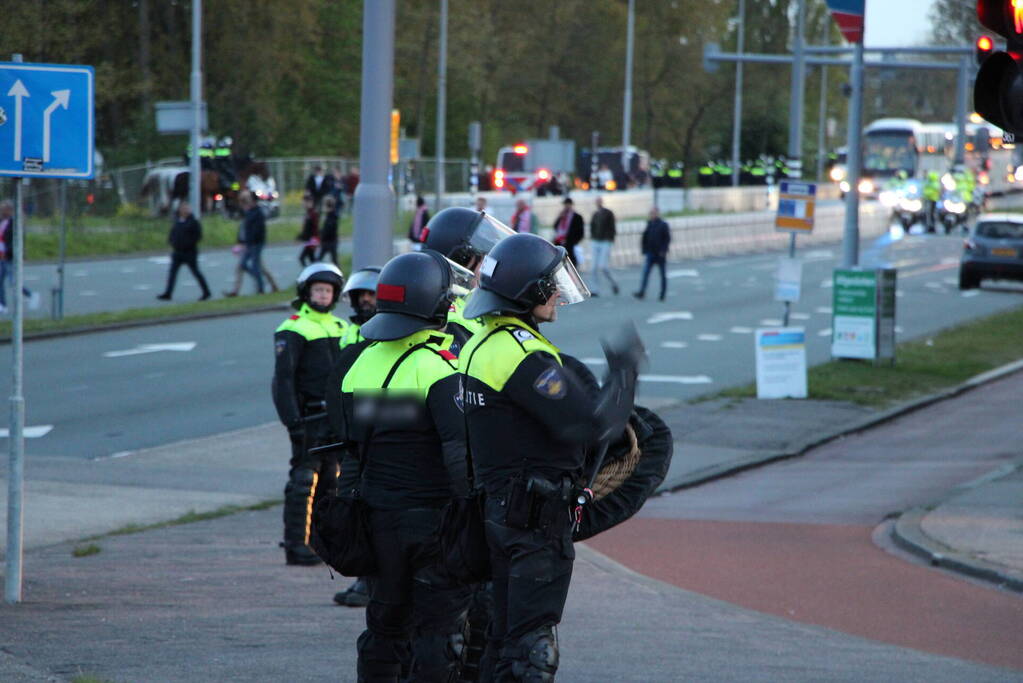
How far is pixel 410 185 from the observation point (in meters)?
50.1

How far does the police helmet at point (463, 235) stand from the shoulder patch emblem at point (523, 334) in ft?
5.20

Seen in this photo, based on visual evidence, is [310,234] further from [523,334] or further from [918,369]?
[523,334]

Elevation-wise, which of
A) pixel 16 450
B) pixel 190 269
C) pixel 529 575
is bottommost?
pixel 190 269

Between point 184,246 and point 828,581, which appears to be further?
point 184,246

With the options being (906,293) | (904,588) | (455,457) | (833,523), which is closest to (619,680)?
(455,457)

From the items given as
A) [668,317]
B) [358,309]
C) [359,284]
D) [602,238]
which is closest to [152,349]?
[668,317]

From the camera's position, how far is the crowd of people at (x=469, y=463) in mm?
5215

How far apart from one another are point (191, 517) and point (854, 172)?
14.1m

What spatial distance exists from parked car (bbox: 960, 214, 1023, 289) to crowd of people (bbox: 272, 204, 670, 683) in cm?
3051

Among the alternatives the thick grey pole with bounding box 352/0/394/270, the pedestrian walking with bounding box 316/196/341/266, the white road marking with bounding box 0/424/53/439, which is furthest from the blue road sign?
the pedestrian walking with bounding box 316/196/341/266

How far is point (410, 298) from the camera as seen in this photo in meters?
5.79

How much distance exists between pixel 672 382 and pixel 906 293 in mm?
16077

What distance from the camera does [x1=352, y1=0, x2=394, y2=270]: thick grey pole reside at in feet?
32.9

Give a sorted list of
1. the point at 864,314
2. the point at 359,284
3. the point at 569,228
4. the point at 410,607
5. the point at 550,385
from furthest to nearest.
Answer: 1. the point at 569,228
2. the point at 864,314
3. the point at 359,284
4. the point at 410,607
5. the point at 550,385
